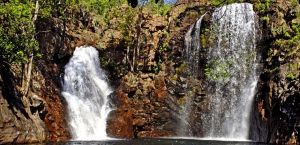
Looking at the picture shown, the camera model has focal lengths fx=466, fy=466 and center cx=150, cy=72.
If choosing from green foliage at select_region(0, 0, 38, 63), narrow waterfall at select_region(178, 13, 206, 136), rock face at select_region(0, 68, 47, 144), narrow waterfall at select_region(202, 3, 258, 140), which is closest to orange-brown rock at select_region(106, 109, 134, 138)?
narrow waterfall at select_region(178, 13, 206, 136)

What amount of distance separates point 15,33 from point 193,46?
68.9 ft

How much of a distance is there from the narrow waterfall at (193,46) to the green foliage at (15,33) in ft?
61.7

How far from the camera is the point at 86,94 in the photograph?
50406 mm

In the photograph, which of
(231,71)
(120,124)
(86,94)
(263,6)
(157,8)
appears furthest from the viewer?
(157,8)

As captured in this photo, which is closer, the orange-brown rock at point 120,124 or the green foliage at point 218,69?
the green foliage at point 218,69

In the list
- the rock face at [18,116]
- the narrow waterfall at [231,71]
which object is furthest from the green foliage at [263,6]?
the rock face at [18,116]

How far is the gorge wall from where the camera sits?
3928 centimetres

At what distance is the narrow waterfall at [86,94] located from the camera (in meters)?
47.0

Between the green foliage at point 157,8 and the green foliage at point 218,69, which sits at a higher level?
the green foliage at point 157,8

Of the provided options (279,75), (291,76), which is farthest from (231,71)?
(291,76)

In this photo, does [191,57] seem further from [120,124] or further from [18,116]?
[18,116]

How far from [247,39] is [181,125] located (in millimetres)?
11658

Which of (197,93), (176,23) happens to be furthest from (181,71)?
(176,23)

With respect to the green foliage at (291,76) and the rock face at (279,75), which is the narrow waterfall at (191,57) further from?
the green foliage at (291,76)
